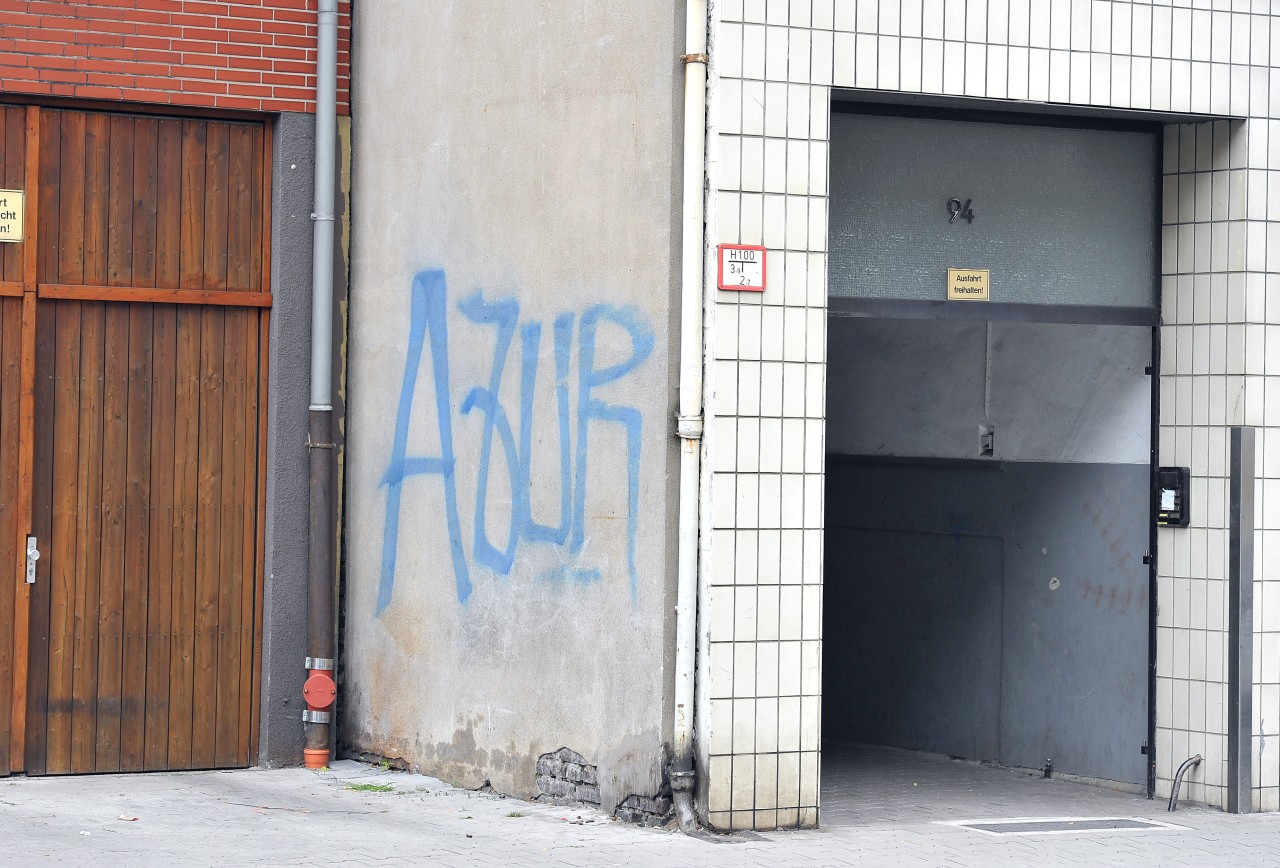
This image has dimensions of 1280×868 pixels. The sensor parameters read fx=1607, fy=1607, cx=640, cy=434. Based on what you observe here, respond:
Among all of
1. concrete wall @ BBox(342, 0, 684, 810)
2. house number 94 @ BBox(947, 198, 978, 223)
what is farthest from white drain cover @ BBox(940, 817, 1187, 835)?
house number 94 @ BBox(947, 198, 978, 223)

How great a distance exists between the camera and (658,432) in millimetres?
7309

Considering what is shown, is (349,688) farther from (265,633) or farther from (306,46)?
(306,46)

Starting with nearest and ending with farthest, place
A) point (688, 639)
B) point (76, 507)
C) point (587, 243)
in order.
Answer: point (688, 639) < point (587, 243) < point (76, 507)

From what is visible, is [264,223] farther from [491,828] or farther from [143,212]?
[491,828]

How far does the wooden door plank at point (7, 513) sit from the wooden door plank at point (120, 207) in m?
0.61

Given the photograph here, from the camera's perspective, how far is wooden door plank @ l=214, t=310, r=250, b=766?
8.97 metres

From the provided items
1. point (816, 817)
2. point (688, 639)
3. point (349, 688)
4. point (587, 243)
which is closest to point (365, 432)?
point (349, 688)

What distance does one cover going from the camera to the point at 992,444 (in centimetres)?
947

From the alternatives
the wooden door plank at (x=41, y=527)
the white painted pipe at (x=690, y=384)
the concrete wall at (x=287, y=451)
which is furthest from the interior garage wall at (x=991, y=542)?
the wooden door plank at (x=41, y=527)

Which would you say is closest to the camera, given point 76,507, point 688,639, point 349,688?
point 688,639

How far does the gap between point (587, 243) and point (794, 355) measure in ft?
3.99

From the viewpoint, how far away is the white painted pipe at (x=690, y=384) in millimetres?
7152

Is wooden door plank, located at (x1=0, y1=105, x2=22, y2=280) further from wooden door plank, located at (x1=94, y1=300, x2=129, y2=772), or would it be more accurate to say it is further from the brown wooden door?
wooden door plank, located at (x1=94, y1=300, x2=129, y2=772)

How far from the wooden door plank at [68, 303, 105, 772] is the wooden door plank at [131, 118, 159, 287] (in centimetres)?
34
